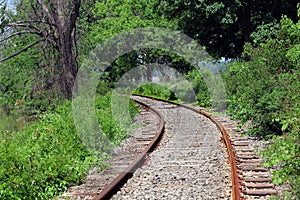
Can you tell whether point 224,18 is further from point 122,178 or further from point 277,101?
point 122,178

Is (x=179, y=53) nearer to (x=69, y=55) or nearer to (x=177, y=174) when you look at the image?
(x=69, y=55)

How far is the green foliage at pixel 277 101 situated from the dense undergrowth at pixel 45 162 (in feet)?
10.7

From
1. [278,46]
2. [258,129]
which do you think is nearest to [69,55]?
[278,46]

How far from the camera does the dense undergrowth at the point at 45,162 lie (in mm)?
6586

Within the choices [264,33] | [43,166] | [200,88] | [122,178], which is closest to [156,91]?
[200,88]

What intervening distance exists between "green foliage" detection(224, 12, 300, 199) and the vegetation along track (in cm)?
43

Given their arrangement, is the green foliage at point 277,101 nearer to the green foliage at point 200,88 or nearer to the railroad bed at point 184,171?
the railroad bed at point 184,171

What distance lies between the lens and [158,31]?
1211 inches

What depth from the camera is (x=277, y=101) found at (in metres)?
9.95

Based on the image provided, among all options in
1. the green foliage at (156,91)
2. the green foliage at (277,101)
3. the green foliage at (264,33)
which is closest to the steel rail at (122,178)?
the green foliage at (277,101)

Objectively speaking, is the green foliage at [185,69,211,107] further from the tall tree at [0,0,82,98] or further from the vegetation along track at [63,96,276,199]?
the vegetation along track at [63,96,276,199]

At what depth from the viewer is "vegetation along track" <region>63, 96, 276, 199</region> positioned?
248 inches

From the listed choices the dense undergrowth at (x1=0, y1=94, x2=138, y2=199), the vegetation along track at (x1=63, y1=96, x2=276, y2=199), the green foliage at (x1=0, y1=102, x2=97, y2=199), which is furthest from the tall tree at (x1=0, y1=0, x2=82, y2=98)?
the green foliage at (x1=0, y1=102, x2=97, y2=199)

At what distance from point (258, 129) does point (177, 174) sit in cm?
381
